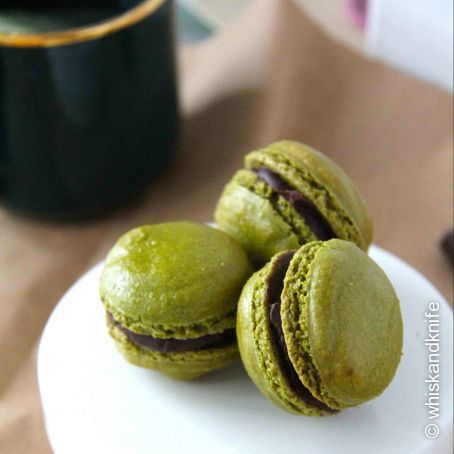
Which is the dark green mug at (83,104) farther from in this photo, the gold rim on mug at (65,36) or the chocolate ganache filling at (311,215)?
the chocolate ganache filling at (311,215)

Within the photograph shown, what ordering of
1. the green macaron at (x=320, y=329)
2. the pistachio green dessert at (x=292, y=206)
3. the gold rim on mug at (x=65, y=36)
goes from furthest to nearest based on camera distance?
1. the gold rim on mug at (x=65, y=36)
2. the pistachio green dessert at (x=292, y=206)
3. the green macaron at (x=320, y=329)

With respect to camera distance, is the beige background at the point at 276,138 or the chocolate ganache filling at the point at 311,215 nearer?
the chocolate ganache filling at the point at 311,215

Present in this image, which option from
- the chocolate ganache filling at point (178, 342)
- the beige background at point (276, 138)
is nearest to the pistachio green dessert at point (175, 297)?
the chocolate ganache filling at point (178, 342)

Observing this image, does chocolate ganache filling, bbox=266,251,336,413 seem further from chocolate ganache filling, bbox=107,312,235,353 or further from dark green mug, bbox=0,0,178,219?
dark green mug, bbox=0,0,178,219

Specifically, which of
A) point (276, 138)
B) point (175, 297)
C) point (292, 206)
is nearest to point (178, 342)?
point (175, 297)

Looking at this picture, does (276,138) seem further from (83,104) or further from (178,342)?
(178,342)

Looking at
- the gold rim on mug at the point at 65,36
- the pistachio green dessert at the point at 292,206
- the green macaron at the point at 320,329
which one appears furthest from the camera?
the gold rim on mug at the point at 65,36

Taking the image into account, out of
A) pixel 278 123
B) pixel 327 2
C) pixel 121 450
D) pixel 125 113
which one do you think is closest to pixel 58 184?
pixel 125 113

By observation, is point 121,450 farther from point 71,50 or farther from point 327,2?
point 327,2
